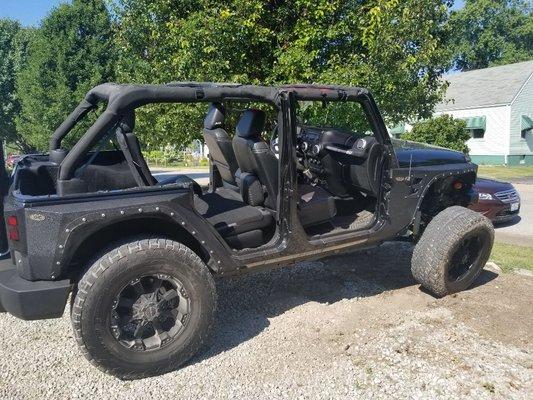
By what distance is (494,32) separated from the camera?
46.9 meters

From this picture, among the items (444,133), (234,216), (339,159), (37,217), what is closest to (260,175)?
(234,216)

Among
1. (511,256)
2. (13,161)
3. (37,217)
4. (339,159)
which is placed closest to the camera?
(37,217)

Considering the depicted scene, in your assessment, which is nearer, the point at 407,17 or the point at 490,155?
the point at 407,17

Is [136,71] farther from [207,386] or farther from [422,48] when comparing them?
[207,386]

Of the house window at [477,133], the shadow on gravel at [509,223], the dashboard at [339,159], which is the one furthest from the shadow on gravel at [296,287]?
the house window at [477,133]

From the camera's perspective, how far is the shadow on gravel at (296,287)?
4.12 meters

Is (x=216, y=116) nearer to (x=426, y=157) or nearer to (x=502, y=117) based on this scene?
(x=426, y=157)

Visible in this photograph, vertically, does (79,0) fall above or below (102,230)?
above

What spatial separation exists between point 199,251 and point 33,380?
1.42 meters

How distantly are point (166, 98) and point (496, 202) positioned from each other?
22.2 ft

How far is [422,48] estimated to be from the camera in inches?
298

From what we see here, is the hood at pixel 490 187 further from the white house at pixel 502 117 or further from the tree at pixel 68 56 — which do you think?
the white house at pixel 502 117

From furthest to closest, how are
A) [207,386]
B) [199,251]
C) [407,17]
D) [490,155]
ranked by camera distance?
[490,155] < [407,17] < [199,251] < [207,386]

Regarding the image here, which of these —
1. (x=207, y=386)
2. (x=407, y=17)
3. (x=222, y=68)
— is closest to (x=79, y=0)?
(x=222, y=68)
